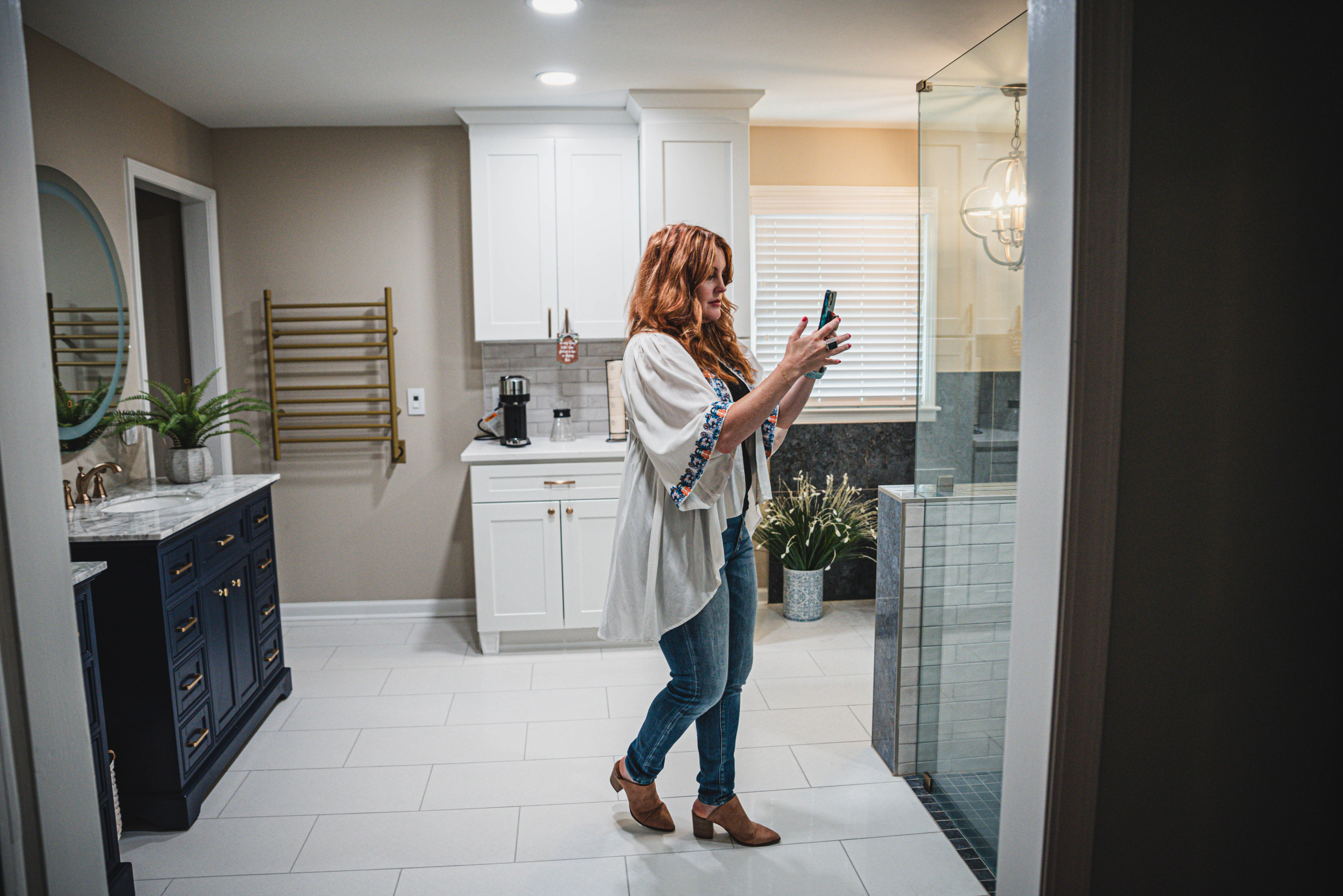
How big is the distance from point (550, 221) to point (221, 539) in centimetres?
194

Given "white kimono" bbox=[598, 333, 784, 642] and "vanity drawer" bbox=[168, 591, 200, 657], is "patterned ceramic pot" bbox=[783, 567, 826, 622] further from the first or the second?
"vanity drawer" bbox=[168, 591, 200, 657]

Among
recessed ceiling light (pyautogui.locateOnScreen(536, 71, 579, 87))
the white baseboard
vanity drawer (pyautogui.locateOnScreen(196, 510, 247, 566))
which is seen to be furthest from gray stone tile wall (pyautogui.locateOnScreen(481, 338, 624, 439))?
vanity drawer (pyautogui.locateOnScreen(196, 510, 247, 566))

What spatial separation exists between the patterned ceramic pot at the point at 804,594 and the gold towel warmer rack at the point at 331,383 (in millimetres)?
1947

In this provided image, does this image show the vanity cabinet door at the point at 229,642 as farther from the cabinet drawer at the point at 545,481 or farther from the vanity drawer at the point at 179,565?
the cabinet drawer at the point at 545,481

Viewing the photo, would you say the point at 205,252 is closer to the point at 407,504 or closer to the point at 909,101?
the point at 407,504

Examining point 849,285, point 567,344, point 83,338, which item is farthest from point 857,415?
point 83,338

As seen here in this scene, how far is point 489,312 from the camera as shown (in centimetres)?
394

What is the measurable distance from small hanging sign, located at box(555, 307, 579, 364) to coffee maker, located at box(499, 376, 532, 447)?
8.7 inches

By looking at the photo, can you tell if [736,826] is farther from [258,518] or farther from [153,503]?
[153,503]

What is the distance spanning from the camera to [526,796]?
2551mm

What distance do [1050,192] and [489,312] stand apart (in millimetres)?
3136

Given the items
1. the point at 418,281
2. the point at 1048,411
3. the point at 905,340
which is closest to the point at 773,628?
the point at 905,340

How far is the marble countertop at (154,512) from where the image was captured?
232cm

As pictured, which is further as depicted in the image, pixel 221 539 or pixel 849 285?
pixel 849 285
